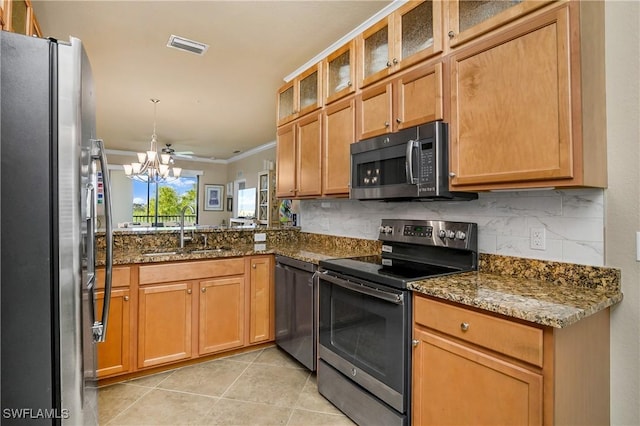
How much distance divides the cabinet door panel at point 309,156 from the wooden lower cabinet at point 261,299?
2.30ft

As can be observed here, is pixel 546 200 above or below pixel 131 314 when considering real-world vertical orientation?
above

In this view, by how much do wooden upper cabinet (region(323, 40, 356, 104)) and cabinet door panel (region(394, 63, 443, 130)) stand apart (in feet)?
1.69

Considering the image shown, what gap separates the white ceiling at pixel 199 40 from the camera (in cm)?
231

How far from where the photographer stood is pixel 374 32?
231cm

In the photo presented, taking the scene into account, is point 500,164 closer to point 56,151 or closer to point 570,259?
point 570,259

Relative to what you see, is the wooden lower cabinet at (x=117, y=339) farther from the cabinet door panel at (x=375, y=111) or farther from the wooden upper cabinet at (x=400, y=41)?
the wooden upper cabinet at (x=400, y=41)

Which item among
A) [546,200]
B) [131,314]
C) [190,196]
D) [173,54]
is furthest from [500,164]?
[190,196]

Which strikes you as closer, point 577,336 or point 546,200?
point 577,336

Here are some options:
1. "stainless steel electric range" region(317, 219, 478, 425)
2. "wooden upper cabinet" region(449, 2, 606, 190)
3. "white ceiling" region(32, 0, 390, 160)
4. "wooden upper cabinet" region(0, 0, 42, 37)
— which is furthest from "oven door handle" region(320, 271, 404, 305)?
"wooden upper cabinet" region(0, 0, 42, 37)

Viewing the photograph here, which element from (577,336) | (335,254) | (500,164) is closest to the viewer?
(577,336)

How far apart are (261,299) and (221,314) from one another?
1.15 ft

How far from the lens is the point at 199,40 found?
9.00 feet

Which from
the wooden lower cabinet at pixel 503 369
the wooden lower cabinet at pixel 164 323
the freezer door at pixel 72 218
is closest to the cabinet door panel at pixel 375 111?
the wooden lower cabinet at pixel 503 369

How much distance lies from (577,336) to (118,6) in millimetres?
3130
